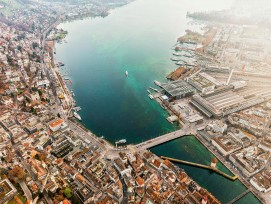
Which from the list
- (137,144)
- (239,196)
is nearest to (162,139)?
(137,144)

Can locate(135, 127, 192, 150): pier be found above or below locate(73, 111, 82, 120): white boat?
below

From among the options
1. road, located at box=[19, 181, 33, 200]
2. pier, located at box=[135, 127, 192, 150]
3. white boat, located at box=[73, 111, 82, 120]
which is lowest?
pier, located at box=[135, 127, 192, 150]

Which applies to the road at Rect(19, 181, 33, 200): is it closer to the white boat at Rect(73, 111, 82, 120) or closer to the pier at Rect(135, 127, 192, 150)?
the pier at Rect(135, 127, 192, 150)

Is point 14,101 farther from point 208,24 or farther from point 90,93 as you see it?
point 208,24

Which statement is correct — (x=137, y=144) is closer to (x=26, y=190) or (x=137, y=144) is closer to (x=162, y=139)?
(x=162, y=139)

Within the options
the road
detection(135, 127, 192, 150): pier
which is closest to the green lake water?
detection(135, 127, 192, 150): pier

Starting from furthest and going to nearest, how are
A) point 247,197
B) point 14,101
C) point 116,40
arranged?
point 116,40 < point 14,101 < point 247,197

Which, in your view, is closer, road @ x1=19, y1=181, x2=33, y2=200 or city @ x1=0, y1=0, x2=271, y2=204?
road @ x1=19, y1=181, x2=33, y2=200

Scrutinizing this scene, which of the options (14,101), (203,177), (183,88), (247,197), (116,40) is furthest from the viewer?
(116,40)

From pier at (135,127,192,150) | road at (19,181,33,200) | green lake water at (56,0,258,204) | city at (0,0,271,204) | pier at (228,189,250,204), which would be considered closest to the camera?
road at (19,181,33,200)

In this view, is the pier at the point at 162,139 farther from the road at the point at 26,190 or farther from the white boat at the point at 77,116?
the road at the point at 26,190

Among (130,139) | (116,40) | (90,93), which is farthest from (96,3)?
(130,139)
